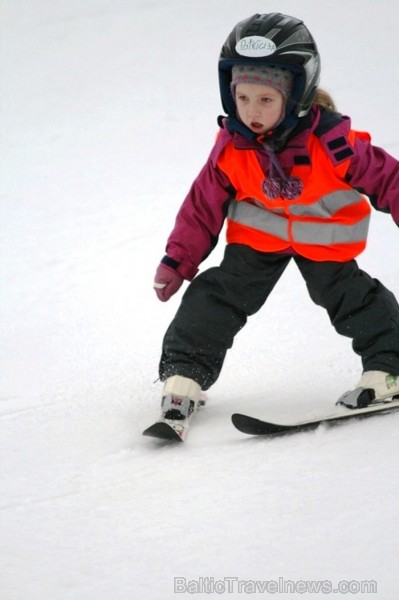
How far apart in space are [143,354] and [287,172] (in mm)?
1253

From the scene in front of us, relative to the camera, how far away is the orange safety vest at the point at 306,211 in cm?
260

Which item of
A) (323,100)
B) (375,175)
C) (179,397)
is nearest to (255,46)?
(323,100)

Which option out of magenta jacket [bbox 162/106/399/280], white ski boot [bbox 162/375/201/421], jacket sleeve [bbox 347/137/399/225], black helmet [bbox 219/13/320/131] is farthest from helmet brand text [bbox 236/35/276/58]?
white ski boot [bbox 162/375/201/421]

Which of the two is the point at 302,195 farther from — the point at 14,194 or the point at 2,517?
the point at 14,194

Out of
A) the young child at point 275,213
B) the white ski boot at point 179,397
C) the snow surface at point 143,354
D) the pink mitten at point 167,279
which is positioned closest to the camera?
the snow surface at point 143,354

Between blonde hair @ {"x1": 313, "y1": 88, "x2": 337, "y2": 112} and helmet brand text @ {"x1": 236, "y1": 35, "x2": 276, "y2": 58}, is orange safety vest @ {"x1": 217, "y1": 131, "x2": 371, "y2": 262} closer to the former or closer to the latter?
blonde hair @ {"x1": 313, "y1": 88, "x2": 337, "y2": 112}

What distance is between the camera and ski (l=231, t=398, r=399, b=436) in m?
2.42

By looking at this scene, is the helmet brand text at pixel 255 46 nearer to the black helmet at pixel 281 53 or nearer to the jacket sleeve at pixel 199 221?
the black helmet at pixel 281 53

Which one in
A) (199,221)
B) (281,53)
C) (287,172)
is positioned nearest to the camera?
(281,53)

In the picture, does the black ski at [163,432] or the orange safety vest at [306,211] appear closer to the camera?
the black ski at [163,432]

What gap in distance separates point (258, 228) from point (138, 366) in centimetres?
95

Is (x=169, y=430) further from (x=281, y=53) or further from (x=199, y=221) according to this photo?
(x=281, y=53)

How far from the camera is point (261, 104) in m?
2.53

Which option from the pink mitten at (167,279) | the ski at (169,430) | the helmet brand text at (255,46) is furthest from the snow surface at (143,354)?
the helmet brand text at (255,46)
